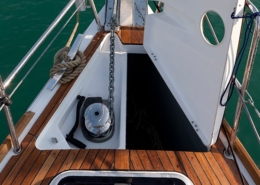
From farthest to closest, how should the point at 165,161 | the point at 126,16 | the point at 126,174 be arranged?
the point at 126,16 < the point at 165,161 < the point at 126,174

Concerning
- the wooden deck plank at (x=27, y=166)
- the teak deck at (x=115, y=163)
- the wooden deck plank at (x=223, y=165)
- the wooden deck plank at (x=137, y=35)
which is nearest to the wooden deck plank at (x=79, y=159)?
the teak deck at (x=115, y=163)

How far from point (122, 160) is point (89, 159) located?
0.78 ft

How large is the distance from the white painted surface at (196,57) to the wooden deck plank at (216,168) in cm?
10

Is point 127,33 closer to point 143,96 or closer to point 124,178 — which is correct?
point 143,96

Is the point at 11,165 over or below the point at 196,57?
below

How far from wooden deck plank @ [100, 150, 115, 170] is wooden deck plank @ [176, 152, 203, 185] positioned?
0.48 meters

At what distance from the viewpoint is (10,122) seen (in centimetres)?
199

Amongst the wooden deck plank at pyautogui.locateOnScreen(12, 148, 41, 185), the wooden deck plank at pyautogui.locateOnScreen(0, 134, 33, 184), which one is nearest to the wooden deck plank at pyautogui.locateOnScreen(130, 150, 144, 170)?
the wooden deck plank at pyautogui.locateOnScreen(12, 148, 41, 185)

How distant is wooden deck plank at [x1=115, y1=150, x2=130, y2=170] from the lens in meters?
2.13

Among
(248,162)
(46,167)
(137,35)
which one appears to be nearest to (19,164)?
(46,167)

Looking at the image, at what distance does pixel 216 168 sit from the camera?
2.16m

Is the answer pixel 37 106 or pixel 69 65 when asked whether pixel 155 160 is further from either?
pixel 69 65

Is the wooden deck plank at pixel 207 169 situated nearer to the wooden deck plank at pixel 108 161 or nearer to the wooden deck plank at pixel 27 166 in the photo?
the wooden deck plank at pixel 108 161

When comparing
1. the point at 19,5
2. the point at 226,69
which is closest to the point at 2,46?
the point at 19,5
